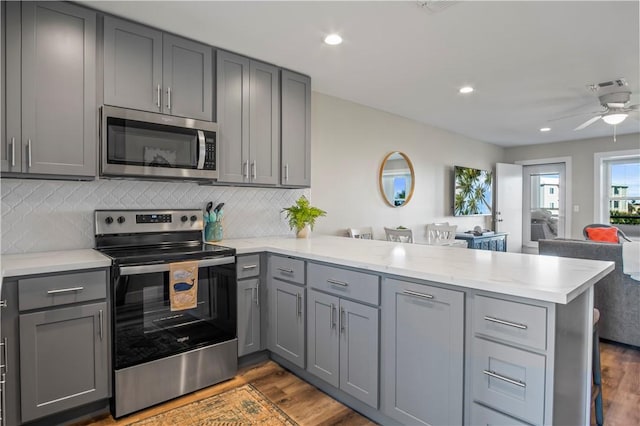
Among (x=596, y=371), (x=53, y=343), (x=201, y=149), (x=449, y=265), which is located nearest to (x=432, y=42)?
(x=449, y=265)

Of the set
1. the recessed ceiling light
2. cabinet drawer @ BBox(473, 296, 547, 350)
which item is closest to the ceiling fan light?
the recessed ceiling light

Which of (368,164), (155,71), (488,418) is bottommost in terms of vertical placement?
(488,418)

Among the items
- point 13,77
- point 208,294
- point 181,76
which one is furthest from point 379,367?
point 13,77

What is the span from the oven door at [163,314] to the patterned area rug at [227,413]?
13.0 inches

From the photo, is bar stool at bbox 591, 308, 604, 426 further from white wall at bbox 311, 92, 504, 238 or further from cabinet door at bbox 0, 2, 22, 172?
cabinet door at bbox 0, 2, 22, 172

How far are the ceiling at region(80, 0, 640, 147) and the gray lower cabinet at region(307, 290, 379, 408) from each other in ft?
5.78

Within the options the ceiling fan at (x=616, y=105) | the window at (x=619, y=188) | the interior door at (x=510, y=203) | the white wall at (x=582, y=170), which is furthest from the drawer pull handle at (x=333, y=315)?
the white wall at (x=582, y=170)

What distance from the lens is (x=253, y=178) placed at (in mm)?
3002

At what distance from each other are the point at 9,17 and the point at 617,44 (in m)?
3.89

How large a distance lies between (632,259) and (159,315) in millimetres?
3523

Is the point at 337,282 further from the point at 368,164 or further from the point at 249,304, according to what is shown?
the point at 368,164

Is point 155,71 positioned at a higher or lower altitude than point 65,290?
higher

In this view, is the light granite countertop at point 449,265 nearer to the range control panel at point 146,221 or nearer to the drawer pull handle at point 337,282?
the drawer pull handle at point 337,282

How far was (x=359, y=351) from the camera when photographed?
2.04 meters
